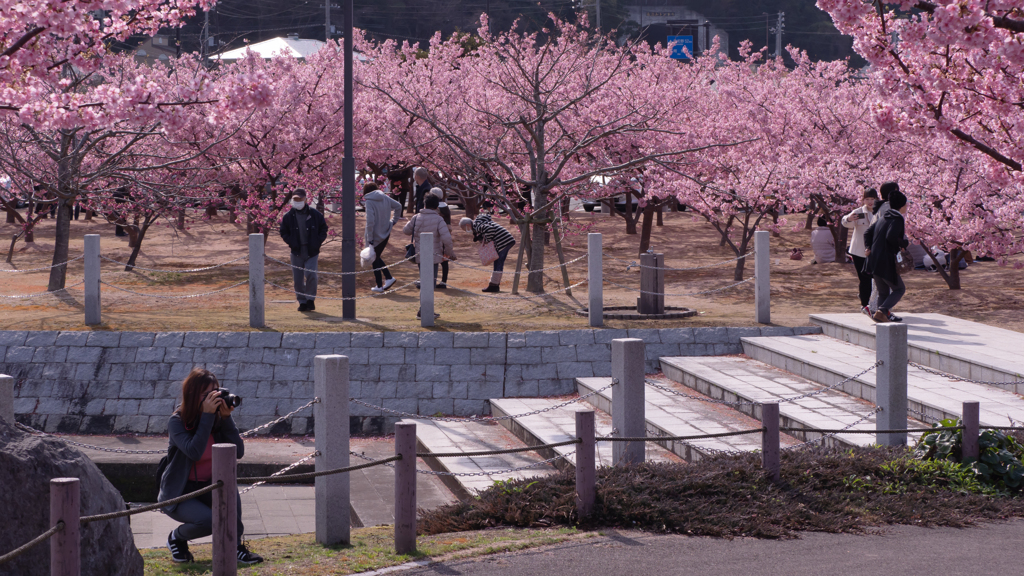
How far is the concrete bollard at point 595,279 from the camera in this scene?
447 inches

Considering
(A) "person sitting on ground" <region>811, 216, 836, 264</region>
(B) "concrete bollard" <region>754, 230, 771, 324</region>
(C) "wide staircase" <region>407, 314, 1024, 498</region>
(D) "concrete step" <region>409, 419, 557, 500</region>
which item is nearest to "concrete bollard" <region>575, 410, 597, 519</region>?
(C) "wide staircase" <region>407, 314, 1024, 498</region>

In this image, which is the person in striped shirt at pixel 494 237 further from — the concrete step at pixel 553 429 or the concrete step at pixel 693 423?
the concrete step at pixel 693 423

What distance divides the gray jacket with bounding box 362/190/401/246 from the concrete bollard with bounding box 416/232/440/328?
9.95 feet

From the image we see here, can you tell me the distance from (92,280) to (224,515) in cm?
764

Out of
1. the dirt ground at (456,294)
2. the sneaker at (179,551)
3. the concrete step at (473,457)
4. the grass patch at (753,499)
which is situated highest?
the dirt ground at (456,294)

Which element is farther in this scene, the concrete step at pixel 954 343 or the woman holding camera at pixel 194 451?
the concrete step at pixel 954 343

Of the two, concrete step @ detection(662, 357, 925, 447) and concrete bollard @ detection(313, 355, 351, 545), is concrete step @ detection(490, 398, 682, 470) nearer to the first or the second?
concrete step @ detection(662, 357, 925, 447)

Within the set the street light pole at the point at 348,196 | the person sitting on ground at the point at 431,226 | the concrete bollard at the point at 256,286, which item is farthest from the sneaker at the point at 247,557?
the person sitting on ground at the point at 431,226

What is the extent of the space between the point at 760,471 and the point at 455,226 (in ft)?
73.5

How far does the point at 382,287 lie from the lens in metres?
15.2

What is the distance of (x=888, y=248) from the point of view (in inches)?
420

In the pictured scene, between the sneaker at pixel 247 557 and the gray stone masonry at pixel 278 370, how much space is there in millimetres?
5029

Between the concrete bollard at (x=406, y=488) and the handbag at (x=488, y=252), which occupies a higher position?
the handbag at (x=488, y=252)

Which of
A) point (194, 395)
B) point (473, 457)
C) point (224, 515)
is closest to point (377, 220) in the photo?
point (473, 457)
